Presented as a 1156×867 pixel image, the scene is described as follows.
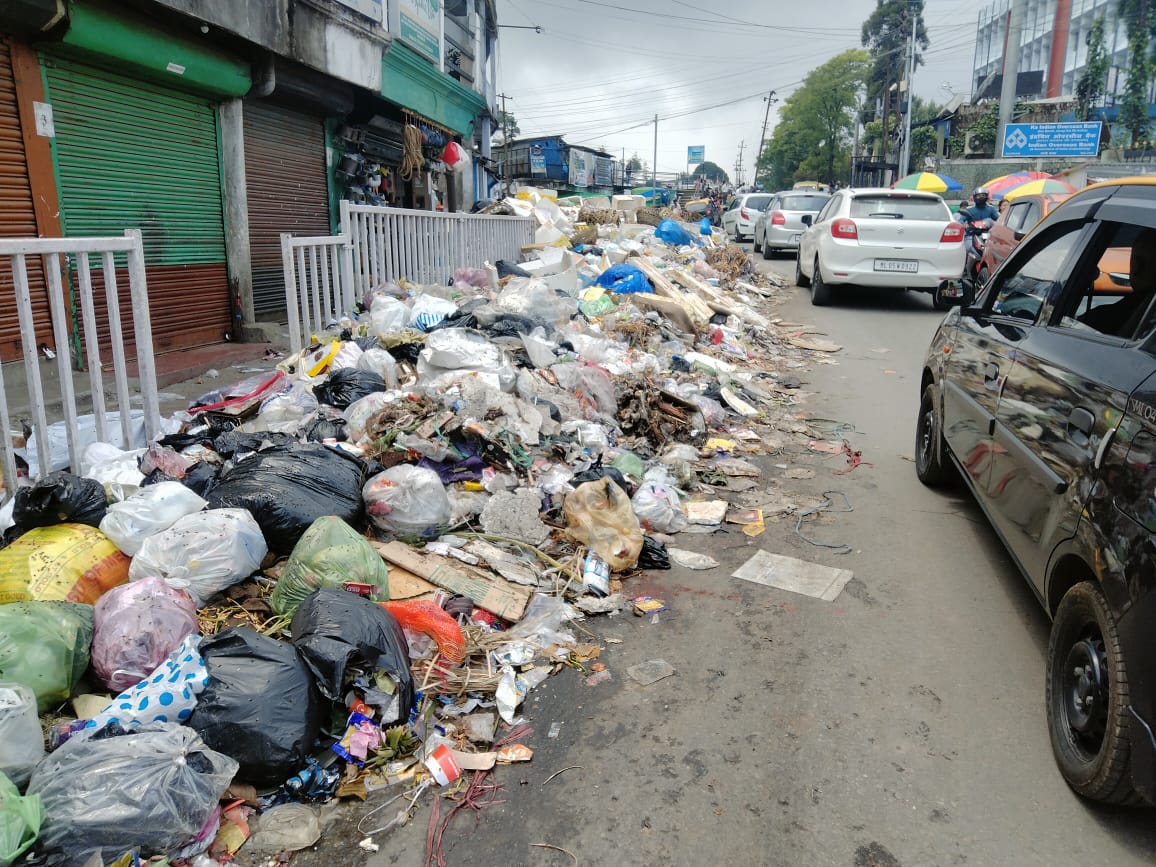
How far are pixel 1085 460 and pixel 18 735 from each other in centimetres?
320

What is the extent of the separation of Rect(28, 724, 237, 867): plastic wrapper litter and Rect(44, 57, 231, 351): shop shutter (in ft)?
20.5

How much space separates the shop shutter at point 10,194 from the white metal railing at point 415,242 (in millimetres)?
2461

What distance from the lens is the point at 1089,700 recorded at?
236 centimetres

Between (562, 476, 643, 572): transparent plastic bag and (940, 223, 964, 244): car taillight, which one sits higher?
(940, 223, 964, 244): car taillight

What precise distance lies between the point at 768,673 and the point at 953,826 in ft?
3.04

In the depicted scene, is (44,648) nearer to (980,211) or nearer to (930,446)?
(930,446)

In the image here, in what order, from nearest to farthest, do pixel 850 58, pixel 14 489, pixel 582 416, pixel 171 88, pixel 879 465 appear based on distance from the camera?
pixel 14 489, pixel 879 465, pixel 582 416, pixel 171 88, pixel 850 58

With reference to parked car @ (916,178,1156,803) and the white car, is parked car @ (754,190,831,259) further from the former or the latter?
parked car @ (916,178,1156,803)

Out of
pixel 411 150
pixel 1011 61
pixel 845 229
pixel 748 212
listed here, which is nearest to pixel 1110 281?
pixel 845 229

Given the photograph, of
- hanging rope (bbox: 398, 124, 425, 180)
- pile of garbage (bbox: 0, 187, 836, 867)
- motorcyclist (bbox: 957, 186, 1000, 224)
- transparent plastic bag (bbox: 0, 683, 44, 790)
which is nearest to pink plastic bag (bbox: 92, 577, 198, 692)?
pile of garbage (bbox: 0, 187, 836, 867)

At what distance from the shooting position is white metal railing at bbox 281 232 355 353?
6406 mm

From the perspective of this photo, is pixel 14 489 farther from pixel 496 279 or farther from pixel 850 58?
pixel 850 58

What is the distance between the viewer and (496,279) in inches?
386

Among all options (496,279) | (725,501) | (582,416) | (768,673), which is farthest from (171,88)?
(768,673)
